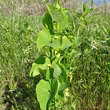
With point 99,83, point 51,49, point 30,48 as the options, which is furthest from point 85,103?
point 30,48

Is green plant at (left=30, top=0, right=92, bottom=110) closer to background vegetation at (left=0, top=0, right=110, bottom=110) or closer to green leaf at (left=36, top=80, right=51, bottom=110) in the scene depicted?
green leaf at (left=36, top=80, right=51, bottom=110)

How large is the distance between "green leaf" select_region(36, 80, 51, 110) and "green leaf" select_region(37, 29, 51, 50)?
0.55 ft

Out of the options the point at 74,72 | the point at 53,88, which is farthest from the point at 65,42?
the point at 74,72

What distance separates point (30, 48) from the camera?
1.39 metres

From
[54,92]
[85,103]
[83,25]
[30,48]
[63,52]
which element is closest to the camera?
[54,92]

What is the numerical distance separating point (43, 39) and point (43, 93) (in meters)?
0.23

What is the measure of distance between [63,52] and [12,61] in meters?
0.64

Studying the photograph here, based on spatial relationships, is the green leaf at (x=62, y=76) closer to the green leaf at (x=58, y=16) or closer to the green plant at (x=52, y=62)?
the green plant at (x=52, y=62)

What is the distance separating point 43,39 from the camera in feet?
2.52

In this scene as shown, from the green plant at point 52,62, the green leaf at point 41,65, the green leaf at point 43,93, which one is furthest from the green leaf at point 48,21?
the green leaf at point 43,93

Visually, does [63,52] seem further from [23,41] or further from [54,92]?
[23,41]

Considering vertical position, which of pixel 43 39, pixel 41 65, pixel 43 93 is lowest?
pixel 43 93

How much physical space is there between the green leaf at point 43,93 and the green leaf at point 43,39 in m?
0.17

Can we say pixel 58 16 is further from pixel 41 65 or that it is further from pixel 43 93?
pixel 43 93
